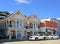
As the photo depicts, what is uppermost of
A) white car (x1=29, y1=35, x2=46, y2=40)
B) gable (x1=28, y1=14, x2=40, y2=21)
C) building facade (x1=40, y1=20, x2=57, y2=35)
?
gable (x1=28, y1=14, x2=40, y2=21)

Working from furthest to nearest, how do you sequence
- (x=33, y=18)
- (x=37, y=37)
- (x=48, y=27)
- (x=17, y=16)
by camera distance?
(x=48, y=27), (x=33, y=18), (x=17, y=16), (x=37, y=37)

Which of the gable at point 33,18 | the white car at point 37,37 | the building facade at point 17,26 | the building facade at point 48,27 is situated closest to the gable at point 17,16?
the building facade at point 17,26

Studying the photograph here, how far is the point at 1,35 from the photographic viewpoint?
5319cm

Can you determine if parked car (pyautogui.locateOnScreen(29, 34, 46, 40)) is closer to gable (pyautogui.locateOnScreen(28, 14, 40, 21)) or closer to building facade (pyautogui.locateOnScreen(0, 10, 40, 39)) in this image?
building facade (pyautogui.locateOnScreen(0, 10, 40, 39))

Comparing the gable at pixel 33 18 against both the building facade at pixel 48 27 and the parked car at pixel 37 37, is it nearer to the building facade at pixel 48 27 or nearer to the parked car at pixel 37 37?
the building facade at pixel 48 27

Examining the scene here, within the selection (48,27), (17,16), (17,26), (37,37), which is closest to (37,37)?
(37,37)

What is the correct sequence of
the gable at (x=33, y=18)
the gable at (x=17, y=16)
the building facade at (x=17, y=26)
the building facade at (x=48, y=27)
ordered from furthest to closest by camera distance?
the building facade at (x=48, y=27)
the gable at (x=33, y=18)
the gable at (x=17, y=16)
the building facade at (x=17, y=26)

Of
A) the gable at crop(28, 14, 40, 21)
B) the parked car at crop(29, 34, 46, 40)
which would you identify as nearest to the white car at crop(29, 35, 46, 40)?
the parked car at crop(29, 34, 46, 40)

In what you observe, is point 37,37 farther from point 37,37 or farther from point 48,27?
point 48,27

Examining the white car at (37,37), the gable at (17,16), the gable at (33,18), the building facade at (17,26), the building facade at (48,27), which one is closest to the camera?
the white car at (37,37)

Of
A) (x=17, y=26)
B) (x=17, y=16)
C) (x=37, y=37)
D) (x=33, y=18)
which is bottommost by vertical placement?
(x=37, y=37)

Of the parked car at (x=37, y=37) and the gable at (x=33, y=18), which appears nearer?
the parked car at (x=37, y=37)

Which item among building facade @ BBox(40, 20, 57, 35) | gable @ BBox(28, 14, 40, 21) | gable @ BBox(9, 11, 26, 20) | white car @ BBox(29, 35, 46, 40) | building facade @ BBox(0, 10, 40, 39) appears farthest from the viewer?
building facade @ BBox(40, 20, 57, 35)

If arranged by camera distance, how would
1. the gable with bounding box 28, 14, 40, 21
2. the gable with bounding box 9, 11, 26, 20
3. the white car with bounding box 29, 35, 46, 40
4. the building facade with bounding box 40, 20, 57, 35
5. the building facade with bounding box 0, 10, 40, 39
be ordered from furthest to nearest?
1. the building facade with bounding box 40, 20, 57, 35
2. the gable with bounding box 28, 14, 40, 21
3. the gable with bounding box 9, 11, 26, 20
4. the building facade with bounding box 0, 10, 40, 39
5. the white car with bounding box 29, 35, 46, 40
